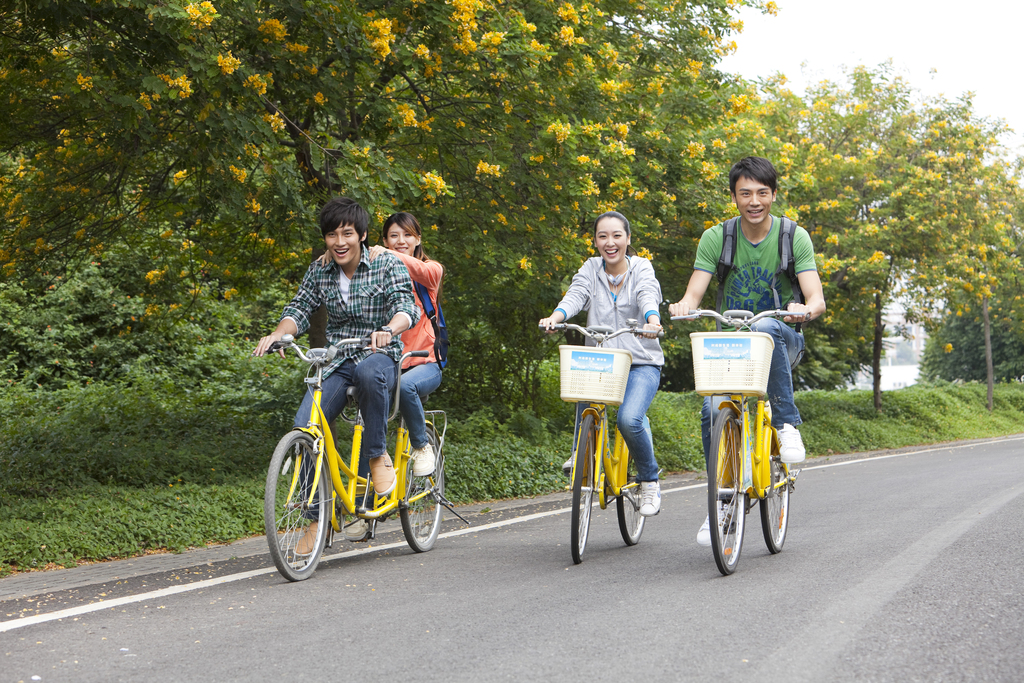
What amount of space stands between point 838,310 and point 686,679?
70.0ft

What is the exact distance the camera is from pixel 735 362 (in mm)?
5121

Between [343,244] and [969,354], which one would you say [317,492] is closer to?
[343,244]

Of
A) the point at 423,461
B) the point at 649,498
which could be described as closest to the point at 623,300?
the point at 649,498

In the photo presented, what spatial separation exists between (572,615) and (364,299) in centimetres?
238

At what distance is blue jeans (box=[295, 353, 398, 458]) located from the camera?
19.4ft

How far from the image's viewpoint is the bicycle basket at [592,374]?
5.57 m

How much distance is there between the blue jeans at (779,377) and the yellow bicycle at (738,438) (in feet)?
0.19

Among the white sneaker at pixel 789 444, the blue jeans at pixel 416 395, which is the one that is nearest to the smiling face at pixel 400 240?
the blue jeans at pixel 416 395

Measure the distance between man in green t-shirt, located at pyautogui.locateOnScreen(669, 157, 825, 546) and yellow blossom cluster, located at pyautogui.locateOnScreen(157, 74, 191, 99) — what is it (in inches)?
163

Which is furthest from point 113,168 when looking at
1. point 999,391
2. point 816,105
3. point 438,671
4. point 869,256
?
point 999,391

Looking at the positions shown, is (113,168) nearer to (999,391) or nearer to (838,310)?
(838,310)

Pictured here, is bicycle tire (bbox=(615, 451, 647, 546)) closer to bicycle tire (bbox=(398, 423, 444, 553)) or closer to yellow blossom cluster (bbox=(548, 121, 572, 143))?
bicycle tire (bbox=(398, 423, 444, 553))

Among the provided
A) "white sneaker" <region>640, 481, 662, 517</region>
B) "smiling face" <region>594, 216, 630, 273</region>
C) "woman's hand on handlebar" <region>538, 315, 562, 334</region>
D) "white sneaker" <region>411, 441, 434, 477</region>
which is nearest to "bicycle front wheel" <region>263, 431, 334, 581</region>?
"white sneaker" <region>411, 441, 434, 477</region>

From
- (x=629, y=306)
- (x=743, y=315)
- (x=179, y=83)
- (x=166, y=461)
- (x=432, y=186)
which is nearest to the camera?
(x=743, y=315)
